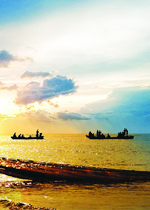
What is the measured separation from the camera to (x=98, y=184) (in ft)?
86.7

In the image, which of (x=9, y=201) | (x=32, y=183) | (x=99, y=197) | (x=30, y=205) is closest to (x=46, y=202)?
(x=30, y=205)

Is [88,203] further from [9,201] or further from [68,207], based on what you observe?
[9,201]

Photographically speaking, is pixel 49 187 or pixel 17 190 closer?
pixel 17 190

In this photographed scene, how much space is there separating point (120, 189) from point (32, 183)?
1007 cm

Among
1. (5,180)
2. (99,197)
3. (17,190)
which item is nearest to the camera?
(99,197)

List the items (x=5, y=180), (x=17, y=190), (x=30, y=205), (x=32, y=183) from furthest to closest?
(x=5, y=180) → (x=32, y=183) → (x=17, y=190) → (x=30, y=205)

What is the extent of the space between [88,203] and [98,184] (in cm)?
753

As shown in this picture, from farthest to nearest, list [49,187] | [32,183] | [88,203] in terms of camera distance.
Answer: [32,183] → [49,187] → [88,203]

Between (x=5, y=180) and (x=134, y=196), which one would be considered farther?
(x=5, y=180)

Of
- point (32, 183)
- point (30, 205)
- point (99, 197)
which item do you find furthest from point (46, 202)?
point (32, 183)

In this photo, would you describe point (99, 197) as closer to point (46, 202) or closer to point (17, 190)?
point (46, 202)

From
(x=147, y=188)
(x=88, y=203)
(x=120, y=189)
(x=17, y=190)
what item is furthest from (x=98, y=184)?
(x=17, y=190)

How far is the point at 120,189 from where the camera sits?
23922 millimetres

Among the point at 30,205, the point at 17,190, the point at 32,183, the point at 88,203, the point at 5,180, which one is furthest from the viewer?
the point at 5,180
